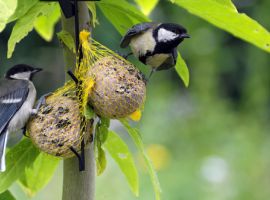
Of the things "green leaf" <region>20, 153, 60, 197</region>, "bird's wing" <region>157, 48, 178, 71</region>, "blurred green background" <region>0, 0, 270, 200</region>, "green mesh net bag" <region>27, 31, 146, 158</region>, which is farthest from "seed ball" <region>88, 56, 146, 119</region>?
"blurred green background" <region>0, 0, 270, 200</region>

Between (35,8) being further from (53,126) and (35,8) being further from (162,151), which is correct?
(162,151)

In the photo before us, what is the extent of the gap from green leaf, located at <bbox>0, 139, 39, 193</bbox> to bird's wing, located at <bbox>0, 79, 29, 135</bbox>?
9cm

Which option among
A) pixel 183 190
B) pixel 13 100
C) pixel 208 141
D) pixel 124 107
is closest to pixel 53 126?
pixel 124 107

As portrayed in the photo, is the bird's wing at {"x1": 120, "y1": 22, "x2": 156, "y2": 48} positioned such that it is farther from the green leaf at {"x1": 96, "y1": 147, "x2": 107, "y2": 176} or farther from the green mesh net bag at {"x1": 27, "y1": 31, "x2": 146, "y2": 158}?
the green leaf at {"x1": 96, "y1": 147, "x2": 107, "y2": 176}

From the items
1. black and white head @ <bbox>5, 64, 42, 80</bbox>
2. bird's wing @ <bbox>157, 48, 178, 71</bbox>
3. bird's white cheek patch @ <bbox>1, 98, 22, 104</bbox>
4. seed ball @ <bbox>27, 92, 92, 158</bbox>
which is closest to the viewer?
seed ball @ <bbox>27, 92, 92, 158</bbox>

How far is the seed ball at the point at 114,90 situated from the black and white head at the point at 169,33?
15cm

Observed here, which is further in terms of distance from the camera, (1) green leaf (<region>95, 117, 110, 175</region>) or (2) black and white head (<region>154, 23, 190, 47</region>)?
(2) black and white head (<region>154, 23, 190, 47</region>)

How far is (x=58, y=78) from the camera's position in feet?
19.3

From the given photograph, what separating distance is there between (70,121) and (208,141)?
9.24 feet

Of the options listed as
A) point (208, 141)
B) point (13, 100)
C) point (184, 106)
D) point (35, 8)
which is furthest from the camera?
point (184, 106)

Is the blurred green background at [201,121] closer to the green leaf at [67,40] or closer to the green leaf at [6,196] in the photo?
the green leaf at [6,196]

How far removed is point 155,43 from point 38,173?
45cm

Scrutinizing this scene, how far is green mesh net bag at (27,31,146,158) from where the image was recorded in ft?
4.08

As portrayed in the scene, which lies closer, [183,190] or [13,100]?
[13,100]
